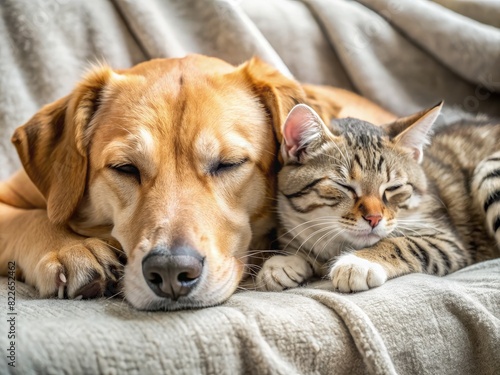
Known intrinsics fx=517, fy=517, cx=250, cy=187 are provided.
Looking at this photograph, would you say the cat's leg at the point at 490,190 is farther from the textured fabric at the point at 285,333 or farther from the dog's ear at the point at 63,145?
the dog's ear at the point at 63,145

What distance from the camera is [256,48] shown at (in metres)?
2.10

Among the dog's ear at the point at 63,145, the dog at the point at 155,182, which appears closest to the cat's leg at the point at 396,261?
the dog at the point at 155,182

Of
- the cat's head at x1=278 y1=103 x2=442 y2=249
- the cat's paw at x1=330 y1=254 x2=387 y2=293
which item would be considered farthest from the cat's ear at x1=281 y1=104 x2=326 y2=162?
the cat's paw at x1=330 y1=254 x2=387 y2=293

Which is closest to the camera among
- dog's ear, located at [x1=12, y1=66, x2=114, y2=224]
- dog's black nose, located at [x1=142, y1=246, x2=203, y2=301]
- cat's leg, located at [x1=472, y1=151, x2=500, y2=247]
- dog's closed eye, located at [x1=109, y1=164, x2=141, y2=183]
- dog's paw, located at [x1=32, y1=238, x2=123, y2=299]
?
dog's black nose, located at [x1=142, y1=246, x2=203, y2=301]

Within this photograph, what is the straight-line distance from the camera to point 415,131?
61.2 inches

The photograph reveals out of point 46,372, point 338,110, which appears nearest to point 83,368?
point 46,372

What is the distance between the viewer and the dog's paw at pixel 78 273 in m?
1.22

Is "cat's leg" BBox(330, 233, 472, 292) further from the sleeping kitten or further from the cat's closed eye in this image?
the cat's closed eye

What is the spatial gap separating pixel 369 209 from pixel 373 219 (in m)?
0.03

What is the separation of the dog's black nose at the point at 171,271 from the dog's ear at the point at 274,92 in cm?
56

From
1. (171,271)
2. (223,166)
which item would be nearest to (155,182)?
(223,166)

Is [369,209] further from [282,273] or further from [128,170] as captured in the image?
[128,170]

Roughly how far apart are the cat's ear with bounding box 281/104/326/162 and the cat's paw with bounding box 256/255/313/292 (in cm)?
30

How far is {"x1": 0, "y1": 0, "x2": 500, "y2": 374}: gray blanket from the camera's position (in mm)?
958
